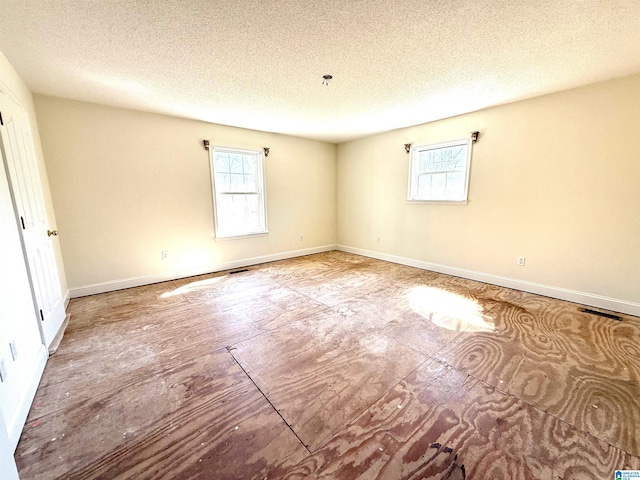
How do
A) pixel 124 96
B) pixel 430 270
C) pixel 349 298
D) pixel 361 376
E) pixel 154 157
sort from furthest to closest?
pixel 430 270
pixel 154 157
pixel 349 298
pixel 124 96
pixel 361 376

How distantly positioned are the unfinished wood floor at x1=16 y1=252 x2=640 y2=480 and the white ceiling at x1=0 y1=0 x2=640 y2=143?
8.07ft

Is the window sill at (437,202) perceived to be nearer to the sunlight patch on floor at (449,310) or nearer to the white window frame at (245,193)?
→ the sunlight patch on floor at (449,310)

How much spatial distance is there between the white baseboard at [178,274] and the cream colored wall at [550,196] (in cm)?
247

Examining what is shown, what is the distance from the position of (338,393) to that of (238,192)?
149 inches

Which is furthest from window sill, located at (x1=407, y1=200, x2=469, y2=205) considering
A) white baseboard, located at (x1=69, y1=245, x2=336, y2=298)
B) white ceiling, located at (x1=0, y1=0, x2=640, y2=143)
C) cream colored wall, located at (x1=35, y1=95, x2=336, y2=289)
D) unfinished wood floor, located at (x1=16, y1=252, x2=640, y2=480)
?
cream colored wall, located at (x1=35, y1=95, x2=336, y2=289)

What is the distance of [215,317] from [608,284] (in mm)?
4363

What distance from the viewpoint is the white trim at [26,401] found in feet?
4.30

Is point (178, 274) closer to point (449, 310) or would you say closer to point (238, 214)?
point (238, 214)

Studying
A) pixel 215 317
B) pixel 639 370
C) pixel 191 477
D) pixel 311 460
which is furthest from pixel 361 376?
pixel 639 370

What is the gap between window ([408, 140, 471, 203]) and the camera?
3.89 meters

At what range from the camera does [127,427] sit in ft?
4.70

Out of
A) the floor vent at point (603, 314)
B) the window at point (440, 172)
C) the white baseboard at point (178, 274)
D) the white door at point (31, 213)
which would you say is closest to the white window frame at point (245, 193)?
the white baseboard at point (178, 274)

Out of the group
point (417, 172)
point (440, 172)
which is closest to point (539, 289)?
point (440, 172)

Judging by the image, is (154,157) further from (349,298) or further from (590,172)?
(590,172)
